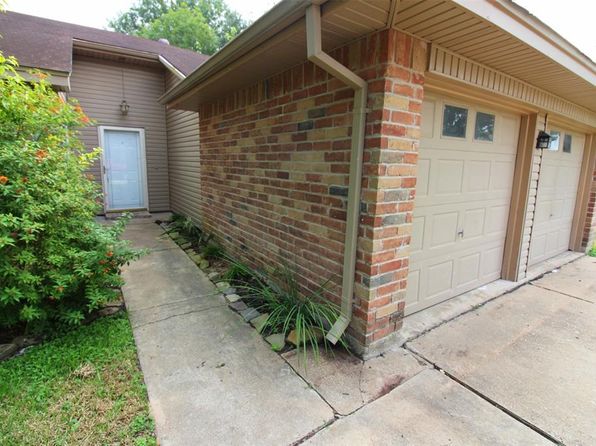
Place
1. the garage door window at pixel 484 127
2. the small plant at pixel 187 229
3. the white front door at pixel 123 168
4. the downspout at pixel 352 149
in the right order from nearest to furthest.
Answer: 1. the downspout at pixel 352 149
2. the garage door window at pixel 484 127
3. the small plant at pixel 187 229
4. the white front door at pixel 123 168

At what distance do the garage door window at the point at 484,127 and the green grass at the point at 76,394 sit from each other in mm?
3507

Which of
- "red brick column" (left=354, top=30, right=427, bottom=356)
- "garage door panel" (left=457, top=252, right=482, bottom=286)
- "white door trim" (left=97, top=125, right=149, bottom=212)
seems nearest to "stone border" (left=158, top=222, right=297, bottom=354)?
"red brick column" (left=354, top=30, right=427, bottom=356)

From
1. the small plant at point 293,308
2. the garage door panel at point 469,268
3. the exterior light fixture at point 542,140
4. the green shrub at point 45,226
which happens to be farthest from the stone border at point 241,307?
the exterior light fixture at point 542,140

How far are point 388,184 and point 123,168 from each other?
301 inches

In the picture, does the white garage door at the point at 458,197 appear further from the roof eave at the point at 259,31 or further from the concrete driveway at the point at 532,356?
the roof eave at the point at 259,31

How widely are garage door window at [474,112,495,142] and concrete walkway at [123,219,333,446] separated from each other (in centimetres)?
277

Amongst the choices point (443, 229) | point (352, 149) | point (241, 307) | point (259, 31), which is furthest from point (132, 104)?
point (443, 229)

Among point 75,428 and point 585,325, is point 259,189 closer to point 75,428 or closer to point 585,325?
point 75,428

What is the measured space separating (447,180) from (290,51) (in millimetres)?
1767

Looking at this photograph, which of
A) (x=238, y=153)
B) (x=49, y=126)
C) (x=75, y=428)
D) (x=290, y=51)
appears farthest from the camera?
(x=238, y=153)

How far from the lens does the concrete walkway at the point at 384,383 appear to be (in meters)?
1.73

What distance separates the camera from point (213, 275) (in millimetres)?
3984

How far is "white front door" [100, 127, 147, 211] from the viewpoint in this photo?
7.64 m

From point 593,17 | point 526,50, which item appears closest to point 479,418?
point 526,50
